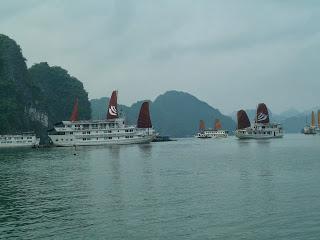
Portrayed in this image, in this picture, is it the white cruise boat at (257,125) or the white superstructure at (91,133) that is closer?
the white superstructure at (91,133)

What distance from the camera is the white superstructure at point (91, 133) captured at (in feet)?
407

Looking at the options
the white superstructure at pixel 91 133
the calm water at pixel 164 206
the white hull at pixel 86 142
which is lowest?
the calm water at pixel 164 206

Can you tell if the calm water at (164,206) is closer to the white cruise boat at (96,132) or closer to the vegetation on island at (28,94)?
the white cruise boat at (96,132)

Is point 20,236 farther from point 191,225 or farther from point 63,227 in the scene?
point 191,225

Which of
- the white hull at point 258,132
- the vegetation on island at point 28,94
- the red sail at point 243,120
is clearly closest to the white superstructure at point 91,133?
Result: the vegetation on island at point 28,94

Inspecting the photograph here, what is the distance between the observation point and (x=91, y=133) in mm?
125125

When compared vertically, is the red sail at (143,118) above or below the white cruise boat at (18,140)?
above

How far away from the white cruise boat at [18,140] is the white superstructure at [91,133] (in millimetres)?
12471

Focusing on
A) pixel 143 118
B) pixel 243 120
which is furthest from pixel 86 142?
pixel 243 120

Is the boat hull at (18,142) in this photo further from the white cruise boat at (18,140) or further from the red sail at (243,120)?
the red sail at (243,120)

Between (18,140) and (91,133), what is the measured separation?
26257 millimetres

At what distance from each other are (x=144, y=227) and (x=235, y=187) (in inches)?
601

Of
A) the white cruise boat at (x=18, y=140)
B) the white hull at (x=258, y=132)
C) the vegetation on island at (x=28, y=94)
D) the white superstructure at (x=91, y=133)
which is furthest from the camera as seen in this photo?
the white hull at (x=258, y=132)

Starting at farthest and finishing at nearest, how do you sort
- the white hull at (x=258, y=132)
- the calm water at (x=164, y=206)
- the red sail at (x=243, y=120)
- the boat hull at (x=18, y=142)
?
1. the red sail at (x=243, y=120)
2. the white hull at (x=258, y=132)
3. the boat hull at (x=18, y=142)
4. the calm water at (x=164, y=206)
